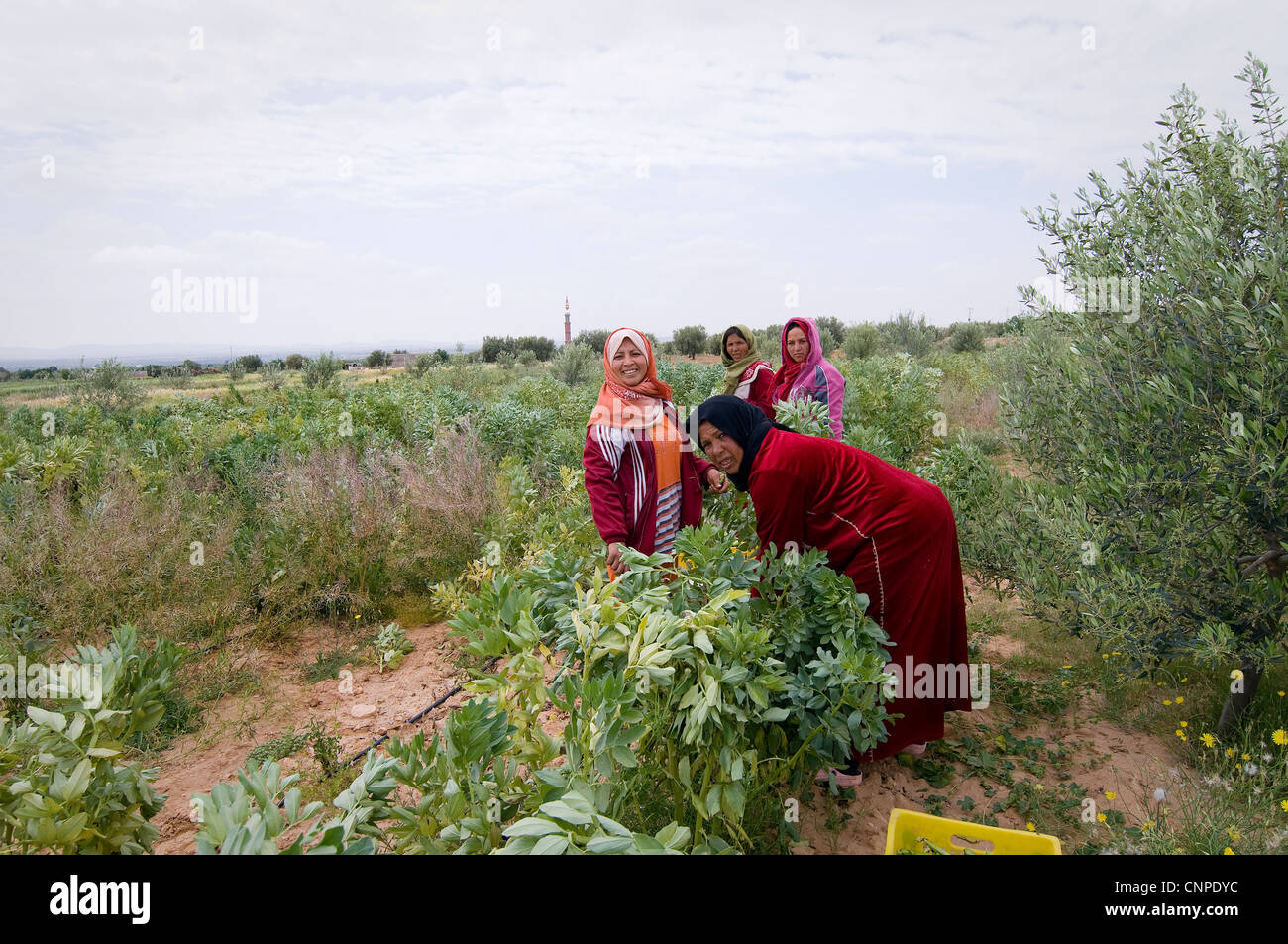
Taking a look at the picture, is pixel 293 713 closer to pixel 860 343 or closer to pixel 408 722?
pixel 408 722

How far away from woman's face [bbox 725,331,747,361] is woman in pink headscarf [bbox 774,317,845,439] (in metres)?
0.40

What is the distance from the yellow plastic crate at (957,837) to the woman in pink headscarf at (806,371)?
2810 mm

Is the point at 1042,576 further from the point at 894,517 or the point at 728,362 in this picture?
the point at 728,362

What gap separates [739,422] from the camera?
2770 mm

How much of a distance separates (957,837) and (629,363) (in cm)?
238

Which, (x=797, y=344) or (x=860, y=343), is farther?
(x=860, y=343)

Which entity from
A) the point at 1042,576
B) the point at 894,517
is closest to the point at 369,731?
the point at 894,517

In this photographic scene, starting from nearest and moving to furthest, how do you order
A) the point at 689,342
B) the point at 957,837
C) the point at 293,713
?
the point at 957,837 → the point at 293,713 → the point at 689,342

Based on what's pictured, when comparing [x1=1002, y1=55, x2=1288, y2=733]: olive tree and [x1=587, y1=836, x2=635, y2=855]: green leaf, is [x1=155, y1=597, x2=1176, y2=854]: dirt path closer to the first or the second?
[x1=1002, y1=55, x2=1288, y2=733]: olive tree

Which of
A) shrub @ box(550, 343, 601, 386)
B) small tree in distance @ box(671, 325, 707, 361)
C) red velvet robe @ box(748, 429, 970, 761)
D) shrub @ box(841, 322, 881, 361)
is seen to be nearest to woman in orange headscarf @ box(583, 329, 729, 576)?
red velvet robe @ box(748, 429, 970, 761)

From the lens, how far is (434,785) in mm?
1518

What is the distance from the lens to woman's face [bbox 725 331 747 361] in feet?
17.1

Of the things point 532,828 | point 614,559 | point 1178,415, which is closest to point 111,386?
point 614,559
